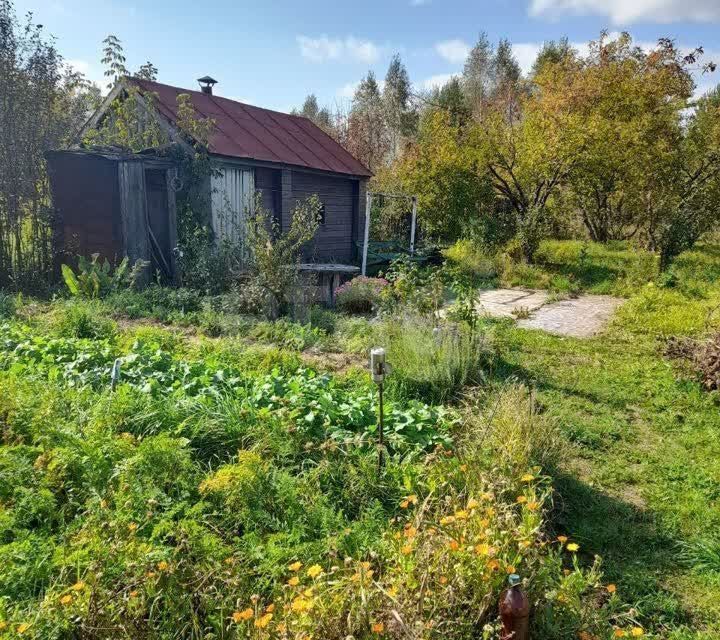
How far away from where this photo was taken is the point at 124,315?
728cm

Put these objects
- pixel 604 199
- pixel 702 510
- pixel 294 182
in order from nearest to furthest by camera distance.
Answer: pixel 702 510, pixel 294 182, pixel 604 199

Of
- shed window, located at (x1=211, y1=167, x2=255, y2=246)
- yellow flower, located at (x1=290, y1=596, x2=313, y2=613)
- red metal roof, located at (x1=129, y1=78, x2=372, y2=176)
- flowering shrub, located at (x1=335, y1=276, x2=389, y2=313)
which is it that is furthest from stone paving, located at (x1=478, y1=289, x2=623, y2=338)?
yellow flower, located at (x1=290, y1=596, x2=313, y2=613)

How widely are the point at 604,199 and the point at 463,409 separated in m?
14.7

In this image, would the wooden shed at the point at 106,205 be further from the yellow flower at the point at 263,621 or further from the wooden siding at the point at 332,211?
the yellow flower at the point at 263,621

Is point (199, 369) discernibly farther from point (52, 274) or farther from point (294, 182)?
point (294, 182)

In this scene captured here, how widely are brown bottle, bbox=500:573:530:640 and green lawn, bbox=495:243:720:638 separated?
0.97 metres

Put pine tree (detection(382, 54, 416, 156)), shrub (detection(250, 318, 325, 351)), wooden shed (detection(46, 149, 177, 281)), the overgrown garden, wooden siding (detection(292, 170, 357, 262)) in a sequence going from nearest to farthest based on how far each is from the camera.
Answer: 1. the overgrown garden
2. shrub (detection(250, 318, 325, 351))
3. wooden shed (detection(46, 149, 177, 281))
4. wooden siding (detection(292, 170, 357, 262))
5. pine tree (detection(382, 54, 416, 156))

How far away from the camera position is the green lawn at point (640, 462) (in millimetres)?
2664

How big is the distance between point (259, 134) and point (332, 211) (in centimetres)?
257

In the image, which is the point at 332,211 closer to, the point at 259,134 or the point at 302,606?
the point at 259,134

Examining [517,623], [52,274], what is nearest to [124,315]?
[52,274]

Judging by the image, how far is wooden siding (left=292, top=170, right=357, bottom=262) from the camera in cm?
1197

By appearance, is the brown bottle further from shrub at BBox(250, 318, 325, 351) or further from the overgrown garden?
shrub at BBox(250, 318, 325, 351)

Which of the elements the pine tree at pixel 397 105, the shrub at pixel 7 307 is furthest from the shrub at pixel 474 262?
the pine tree at pixel 397 105
